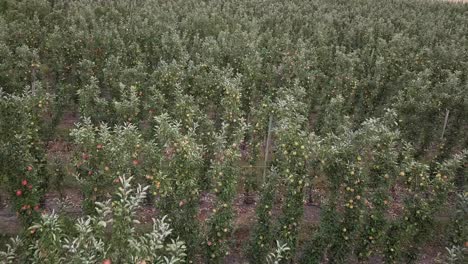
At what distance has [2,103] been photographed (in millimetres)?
10547

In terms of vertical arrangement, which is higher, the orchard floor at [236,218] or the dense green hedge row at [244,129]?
the dense green hedge row at [244,129]

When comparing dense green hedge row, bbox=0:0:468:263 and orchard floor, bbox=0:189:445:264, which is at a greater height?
dense green hedge row, bbox=0:0:468:263

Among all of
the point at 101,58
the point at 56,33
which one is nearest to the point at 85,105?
the point at 101,58

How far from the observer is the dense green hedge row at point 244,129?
33.0 feet

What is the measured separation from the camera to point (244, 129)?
11.0 meters

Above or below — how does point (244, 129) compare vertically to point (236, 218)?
above

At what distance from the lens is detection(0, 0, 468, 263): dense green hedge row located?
396 inches

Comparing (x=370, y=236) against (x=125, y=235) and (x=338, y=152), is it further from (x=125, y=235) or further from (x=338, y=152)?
(x=125, y=235)

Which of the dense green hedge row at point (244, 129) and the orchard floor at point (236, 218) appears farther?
the orchard floor at point (236, 218)

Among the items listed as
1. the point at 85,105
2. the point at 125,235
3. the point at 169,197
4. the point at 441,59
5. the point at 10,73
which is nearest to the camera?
the point at 125,235

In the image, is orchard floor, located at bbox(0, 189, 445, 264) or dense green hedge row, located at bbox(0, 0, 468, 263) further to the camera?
orchard floor, located at bbox(0, 189, 445, 264)

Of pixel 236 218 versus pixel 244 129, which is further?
pixel 236 218

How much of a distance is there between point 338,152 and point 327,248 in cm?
271

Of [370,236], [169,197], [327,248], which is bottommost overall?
[327,248]
